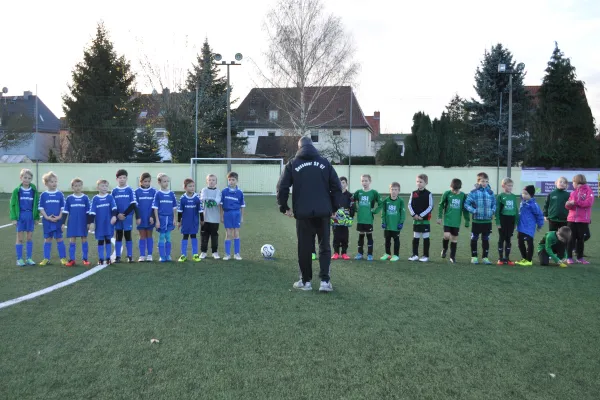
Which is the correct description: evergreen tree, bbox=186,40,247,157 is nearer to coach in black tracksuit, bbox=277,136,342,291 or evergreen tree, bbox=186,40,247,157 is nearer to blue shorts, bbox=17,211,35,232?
blue shorts, bbox=17,211,35,232

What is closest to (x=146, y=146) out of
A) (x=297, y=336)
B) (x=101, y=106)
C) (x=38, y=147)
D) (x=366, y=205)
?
(x=101, y=106)

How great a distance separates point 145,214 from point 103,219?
0.71m

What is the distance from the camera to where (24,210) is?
346 inches

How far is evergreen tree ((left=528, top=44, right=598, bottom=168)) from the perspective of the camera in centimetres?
3334

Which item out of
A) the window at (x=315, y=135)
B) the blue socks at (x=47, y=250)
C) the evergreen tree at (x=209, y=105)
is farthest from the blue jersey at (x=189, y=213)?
the window at (x=315, y=135)

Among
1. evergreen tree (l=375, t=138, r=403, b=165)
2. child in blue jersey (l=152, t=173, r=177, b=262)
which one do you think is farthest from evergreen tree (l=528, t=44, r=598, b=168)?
child in blue jersey (l=152, t=173, r=177, b=262)

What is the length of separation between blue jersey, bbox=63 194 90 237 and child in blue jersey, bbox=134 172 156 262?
868 mm

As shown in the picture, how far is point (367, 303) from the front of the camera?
240 inches

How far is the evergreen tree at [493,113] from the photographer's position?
3656 cm

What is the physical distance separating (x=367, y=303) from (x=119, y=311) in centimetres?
284

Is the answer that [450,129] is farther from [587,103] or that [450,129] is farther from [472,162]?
[587,103]

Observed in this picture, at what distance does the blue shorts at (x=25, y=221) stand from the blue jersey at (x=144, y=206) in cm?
179

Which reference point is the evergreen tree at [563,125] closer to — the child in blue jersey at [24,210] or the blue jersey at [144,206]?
the blue jersey at [144,206]

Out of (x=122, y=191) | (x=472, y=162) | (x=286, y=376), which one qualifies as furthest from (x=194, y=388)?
(x=472, y=162)
